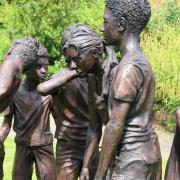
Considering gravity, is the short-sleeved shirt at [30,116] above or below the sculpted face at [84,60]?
below

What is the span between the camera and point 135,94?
366 cm

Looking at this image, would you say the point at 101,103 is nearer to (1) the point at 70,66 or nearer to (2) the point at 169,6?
(1) the point at 70,66

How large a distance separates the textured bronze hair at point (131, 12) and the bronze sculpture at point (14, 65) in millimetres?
1108

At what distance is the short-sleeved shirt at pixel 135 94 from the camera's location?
3.64 meters

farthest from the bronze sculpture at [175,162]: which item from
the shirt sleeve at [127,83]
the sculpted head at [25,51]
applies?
the sculpted head at [25,51]

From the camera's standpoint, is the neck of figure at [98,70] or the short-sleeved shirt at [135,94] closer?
the short-sleeved shirt at [135,94]

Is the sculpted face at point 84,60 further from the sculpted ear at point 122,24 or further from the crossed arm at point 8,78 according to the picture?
the sculpted ear at point 122,24

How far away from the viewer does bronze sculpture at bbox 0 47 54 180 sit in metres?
5.44

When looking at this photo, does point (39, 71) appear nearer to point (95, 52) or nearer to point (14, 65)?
point (14, 65)

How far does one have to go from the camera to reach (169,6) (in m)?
15.0

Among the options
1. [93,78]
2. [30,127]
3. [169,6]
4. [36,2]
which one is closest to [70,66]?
[93,78]

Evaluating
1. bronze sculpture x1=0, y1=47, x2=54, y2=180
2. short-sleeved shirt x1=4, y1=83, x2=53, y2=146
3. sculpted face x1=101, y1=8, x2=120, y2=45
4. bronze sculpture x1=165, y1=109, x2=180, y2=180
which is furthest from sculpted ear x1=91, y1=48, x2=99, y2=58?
short-sleeved shirt x1=4, y1=83, x2=53, y2=146

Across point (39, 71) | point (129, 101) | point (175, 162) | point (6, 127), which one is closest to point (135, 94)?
point (129, 101)

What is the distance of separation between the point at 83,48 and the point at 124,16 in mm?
685
